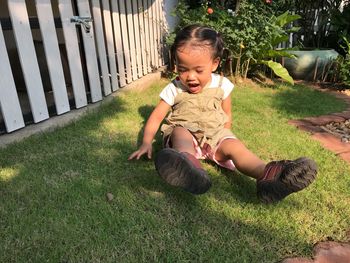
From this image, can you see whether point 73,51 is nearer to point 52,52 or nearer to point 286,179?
point 52,52

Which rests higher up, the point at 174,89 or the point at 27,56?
the point at 27,56

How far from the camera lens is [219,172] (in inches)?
94.8

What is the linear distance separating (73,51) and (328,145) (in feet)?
8.41

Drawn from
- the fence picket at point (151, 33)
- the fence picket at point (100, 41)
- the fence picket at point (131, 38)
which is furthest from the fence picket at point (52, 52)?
the fence picket at point (151, 33)

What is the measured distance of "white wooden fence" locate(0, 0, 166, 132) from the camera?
115 inches

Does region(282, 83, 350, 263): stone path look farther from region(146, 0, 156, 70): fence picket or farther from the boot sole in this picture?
region(146, 0, 156, 70): fence picket

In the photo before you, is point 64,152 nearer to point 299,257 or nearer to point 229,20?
point 299,257

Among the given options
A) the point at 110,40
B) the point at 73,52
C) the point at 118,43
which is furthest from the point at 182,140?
the point at 118,43

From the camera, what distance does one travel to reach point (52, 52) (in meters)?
3.22

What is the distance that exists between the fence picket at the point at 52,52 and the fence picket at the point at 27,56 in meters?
0.16

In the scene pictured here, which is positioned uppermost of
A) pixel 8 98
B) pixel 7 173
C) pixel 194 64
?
pixel 194 64

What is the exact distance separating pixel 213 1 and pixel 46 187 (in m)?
4.50

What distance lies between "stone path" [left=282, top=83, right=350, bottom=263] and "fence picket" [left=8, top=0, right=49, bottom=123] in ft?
8.05

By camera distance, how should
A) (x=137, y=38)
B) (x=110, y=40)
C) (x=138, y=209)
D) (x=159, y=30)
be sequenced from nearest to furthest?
1. (x=138, y=209)
2. (x=110, y=40)
3. (x=137, y=38)
4. (x=159, y=30)
